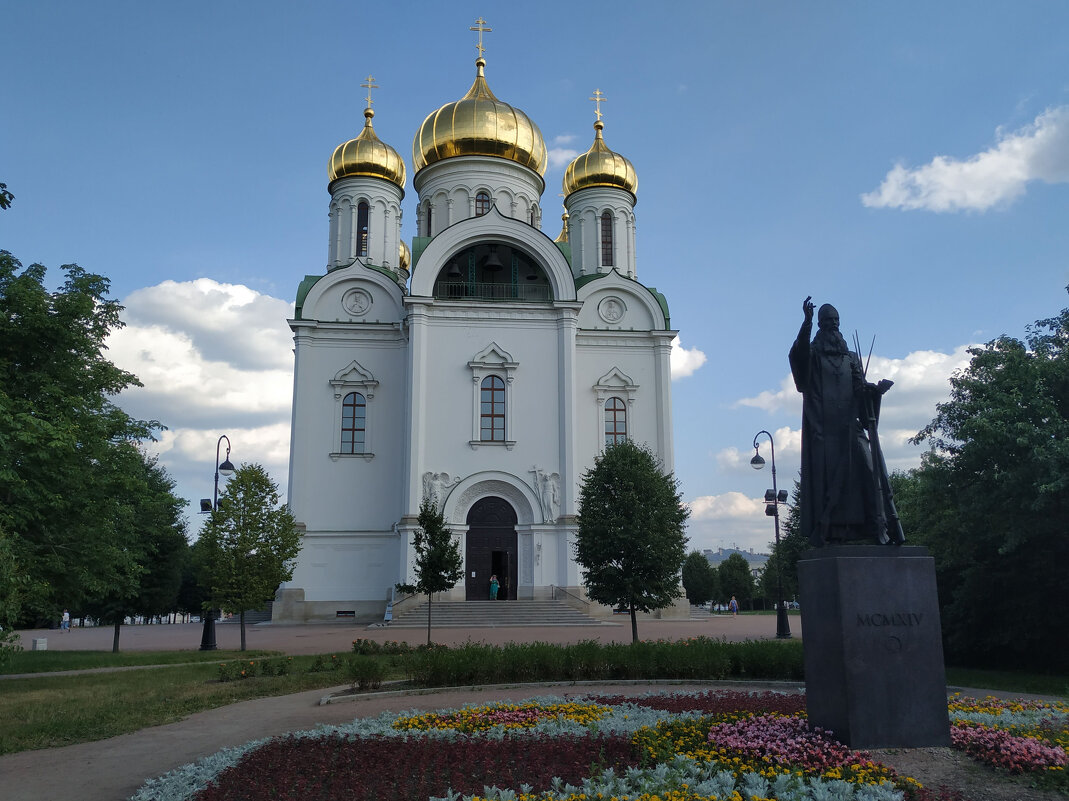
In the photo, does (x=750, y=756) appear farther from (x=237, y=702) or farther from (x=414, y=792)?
(x=237, y=702)

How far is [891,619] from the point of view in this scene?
7.16m

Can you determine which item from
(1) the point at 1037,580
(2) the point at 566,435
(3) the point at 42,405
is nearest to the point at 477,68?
(2) the point at 566,435

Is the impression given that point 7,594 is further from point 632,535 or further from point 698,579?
point 698,579

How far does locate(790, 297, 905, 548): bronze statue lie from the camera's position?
7.72 metres

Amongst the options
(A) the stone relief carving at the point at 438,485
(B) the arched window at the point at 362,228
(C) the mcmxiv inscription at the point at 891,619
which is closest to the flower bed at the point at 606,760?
(C) the mcmxiv inscription at the point at 891,619

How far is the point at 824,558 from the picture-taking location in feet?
24.2

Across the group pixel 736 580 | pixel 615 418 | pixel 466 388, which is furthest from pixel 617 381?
pixel 736 580

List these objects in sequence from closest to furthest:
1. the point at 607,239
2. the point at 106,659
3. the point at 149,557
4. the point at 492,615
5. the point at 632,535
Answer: the point at 106,659 < the point at 632,535 < the point at 149,557 < the point at 492,615 < the point at 607,239

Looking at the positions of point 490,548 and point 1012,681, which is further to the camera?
point 490,548

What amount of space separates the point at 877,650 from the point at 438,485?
2459 cm

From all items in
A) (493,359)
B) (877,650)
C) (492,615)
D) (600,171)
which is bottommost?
(492,615)

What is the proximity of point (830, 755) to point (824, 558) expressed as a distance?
5.23 feet

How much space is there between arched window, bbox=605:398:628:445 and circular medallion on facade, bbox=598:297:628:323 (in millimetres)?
3519

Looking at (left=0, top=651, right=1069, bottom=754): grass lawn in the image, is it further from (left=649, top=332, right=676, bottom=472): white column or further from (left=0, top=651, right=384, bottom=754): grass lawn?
(left=649, top=332, right=676, bottom=472): white column
